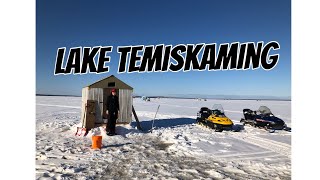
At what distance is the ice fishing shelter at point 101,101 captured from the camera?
10430 mm

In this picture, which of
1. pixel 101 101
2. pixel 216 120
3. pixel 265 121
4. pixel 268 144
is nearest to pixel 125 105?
pixel 101 101

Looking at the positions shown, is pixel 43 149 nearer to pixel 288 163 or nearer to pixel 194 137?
pixel 194 137

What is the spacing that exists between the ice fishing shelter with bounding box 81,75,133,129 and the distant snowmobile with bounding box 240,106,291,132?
5982 mm

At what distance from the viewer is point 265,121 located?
1259cm

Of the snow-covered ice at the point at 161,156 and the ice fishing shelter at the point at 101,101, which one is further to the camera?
the ice fishing shelter at the point at 101,101

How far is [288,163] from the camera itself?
663 centimetres

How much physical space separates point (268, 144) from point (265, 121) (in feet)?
12.2

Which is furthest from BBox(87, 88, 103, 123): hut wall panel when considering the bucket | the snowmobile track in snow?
the snowmobile track in snow

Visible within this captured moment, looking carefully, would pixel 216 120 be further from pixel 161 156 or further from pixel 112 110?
pixel 161 156

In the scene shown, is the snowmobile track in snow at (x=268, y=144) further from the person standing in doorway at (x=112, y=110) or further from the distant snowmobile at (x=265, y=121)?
the person standing in doorway at (x=112, y=110)

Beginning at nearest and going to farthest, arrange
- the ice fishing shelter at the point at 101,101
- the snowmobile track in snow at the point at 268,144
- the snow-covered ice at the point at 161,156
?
the snow-covered ice at the point at 161,156 → the snowmobile track in snow at the point at 268,144 → the ice fishing shelter at the point at 101,101

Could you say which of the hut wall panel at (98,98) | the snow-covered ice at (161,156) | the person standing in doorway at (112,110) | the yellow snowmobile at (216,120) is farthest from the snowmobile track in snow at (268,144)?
the hut wall panel at (98,98)
